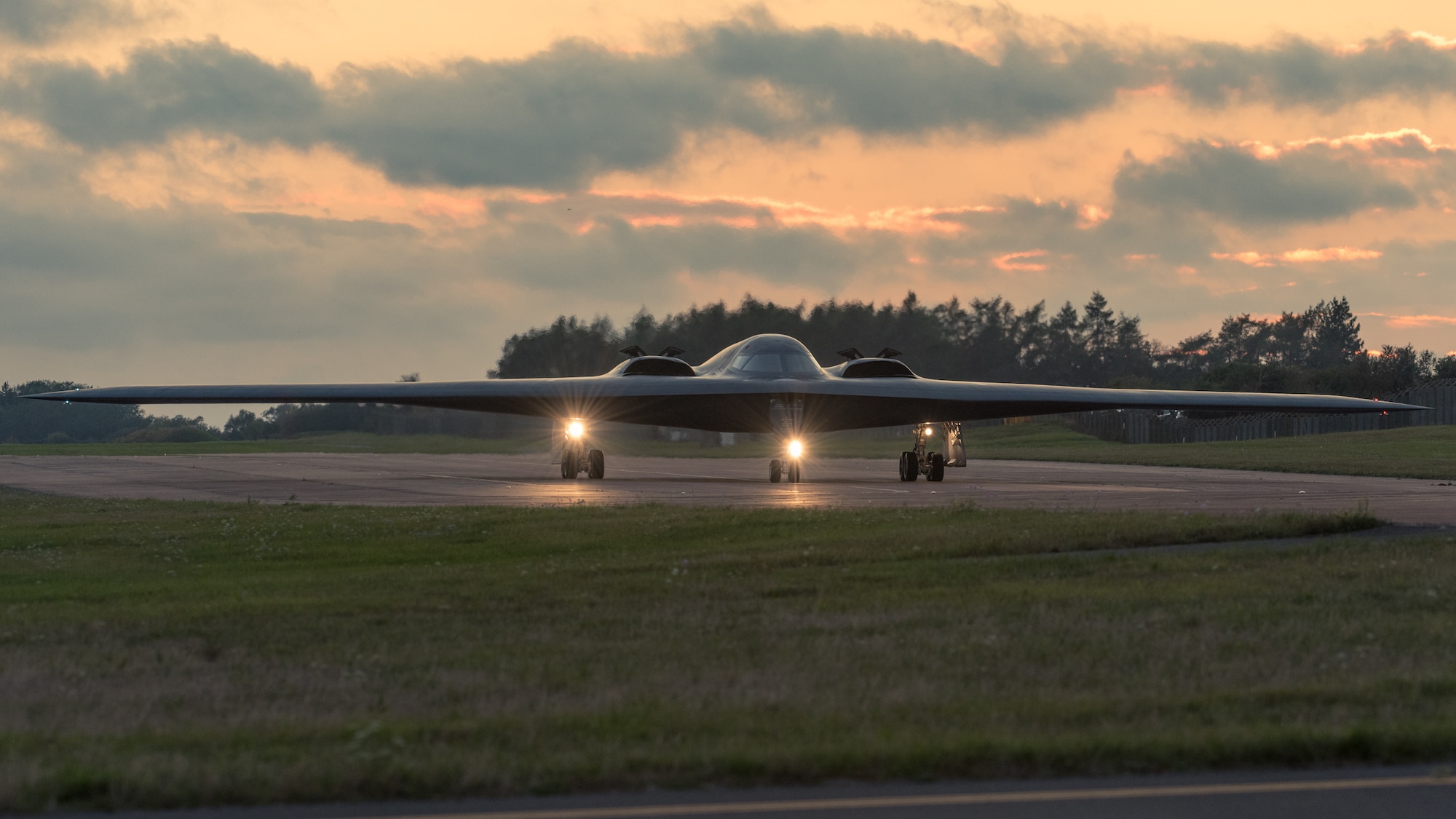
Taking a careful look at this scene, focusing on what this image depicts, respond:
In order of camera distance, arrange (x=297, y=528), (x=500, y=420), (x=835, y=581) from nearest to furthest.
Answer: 1. (x=835, y=581)
2. (x=297, y=528)
3. (x=500, y=420)

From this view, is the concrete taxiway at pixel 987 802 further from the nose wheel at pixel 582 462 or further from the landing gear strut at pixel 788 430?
the nose wheel at pixel 582 462

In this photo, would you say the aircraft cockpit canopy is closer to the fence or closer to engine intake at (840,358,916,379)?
engine intake at (840,358,916,379)

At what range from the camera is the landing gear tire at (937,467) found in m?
31.5

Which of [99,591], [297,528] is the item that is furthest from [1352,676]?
[297,528]

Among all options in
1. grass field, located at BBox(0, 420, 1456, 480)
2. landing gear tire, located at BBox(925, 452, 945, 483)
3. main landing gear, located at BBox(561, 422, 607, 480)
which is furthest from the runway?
grass field, located at BBox(0, 420, 1456, 480)

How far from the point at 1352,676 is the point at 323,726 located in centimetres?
557

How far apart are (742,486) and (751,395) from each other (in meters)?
4.05

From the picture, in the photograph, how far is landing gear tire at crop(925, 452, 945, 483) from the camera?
31.5 m

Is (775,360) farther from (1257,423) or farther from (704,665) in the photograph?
(1257,423)

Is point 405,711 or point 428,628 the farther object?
point 428,628

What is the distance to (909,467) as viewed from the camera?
3203cm

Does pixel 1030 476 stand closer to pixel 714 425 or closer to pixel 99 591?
pixel 714 425

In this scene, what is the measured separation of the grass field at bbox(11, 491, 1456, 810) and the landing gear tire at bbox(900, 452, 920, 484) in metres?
17.4

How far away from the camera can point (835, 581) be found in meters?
11.3
